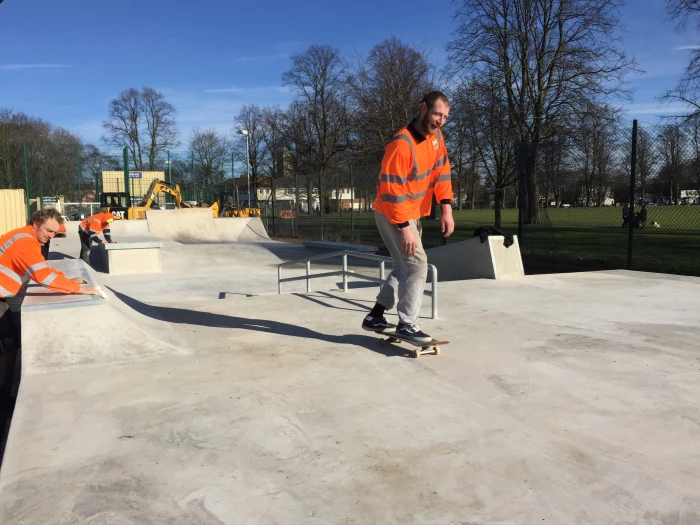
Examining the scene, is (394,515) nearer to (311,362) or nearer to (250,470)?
(250,470)

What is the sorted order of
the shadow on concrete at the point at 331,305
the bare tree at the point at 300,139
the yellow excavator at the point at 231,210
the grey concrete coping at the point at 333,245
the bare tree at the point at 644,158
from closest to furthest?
the shadow on concrete at the point at 331,305
the bare tree at the point at 644,158
the grey concrete coping at the point at 333,245
the yellow excavator at the point at 231,210
the bare tree at the point at 300,139

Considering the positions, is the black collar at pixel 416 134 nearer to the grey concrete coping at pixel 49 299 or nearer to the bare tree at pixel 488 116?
the grey concrete coping at pixel 49 299

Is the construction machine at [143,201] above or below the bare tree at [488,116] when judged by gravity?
below

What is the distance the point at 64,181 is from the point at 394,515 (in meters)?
45.9

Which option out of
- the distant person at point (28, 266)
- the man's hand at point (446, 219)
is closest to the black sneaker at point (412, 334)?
the man's hand at point (446, 219)

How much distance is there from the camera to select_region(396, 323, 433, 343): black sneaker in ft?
12.6

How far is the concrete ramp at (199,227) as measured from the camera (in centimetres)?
2270

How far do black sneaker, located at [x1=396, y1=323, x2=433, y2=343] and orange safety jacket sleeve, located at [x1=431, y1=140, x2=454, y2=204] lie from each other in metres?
1.00

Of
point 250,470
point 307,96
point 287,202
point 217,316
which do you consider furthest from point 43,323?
point 307,96

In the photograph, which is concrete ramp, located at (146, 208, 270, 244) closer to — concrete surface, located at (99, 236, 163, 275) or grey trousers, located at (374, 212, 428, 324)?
concrete surface, located at (99, 236, 163, 275)

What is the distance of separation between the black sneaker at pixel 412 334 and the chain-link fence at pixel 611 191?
6574 millimetres

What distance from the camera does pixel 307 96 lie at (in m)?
47.8

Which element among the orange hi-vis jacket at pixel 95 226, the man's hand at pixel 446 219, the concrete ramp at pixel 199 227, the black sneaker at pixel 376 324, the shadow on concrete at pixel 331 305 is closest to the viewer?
the man's hand at pixel 446 219

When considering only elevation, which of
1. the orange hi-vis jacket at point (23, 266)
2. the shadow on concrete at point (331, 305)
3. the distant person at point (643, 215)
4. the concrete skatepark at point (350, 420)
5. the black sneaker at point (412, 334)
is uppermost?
the distant person at point (643, 215)
